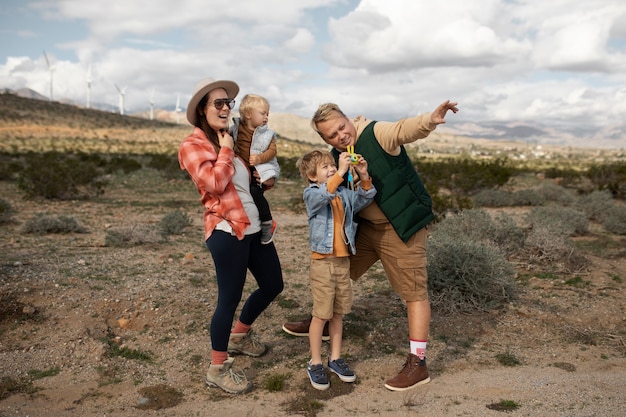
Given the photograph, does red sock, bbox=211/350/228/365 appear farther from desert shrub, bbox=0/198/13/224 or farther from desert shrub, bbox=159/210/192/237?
desert shrub, bbox=0/198/13/224

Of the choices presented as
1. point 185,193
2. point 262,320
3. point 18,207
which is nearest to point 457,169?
point 185,193

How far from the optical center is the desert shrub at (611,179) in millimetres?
16109

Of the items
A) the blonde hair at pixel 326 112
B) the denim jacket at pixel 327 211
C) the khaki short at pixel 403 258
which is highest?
the blonde hair at pixel 326 112

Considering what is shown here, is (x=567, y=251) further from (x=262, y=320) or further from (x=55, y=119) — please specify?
(x=55, y=119)

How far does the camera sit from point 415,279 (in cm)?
376

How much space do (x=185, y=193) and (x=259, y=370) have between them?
13.5m

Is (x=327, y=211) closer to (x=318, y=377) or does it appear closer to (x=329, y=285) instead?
(x=329, y=285)

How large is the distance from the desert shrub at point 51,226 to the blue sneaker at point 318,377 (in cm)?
705

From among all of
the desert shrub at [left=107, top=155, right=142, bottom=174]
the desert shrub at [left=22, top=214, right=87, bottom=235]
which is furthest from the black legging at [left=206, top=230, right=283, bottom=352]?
the desert shrub at [left=107, top=155, right=142, bottom=174]

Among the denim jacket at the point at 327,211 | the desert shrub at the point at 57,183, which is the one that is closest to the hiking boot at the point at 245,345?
the denim jacket at the point at 327,211

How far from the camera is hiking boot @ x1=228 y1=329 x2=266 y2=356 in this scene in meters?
4.30

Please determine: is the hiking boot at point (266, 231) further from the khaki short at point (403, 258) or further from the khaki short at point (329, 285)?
the khaki short at point (403, 258)

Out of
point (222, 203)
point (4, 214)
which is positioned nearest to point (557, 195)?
point (4, 214)

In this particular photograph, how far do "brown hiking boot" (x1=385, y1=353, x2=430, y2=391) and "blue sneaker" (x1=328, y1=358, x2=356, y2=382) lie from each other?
262 millimetres
